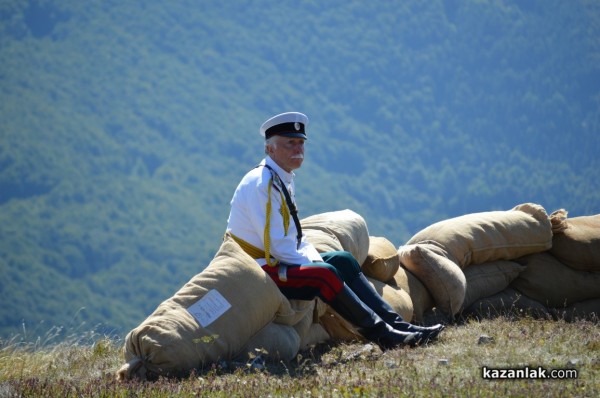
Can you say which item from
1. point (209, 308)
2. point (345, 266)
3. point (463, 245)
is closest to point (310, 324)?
point (345, 266)

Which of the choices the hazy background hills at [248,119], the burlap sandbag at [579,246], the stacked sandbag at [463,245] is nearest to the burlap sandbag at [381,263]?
the stacked sandbag at [463,245]

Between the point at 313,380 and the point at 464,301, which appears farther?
the point at 464,301

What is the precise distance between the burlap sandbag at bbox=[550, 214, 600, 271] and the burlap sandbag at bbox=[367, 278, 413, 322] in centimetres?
178

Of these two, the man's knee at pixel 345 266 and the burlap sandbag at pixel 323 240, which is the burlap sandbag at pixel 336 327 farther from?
the man's knee at pixel 345 266

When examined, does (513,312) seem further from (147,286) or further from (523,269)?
(147,286)

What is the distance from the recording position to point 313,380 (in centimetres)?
445

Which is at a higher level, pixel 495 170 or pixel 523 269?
pixel 523 269

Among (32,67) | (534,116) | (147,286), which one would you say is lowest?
(147,286)

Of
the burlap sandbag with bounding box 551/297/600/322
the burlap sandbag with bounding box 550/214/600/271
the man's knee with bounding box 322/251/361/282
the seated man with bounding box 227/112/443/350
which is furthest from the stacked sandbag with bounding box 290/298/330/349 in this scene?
the burlap sandbag with bounding box 550/214/600/271

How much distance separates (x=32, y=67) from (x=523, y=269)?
324 ft

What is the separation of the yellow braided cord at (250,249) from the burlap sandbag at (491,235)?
2.32 m

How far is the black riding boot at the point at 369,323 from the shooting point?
5297mm

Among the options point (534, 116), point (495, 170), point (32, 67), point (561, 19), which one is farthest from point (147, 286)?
point (561, 19)

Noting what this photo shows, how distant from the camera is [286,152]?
558cm
